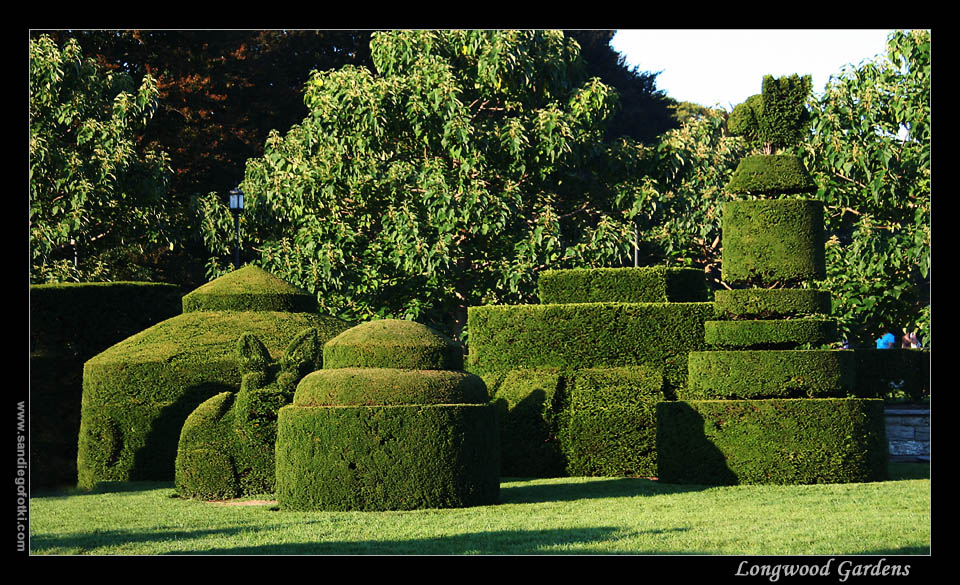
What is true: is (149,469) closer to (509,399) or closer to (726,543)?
(509,399)

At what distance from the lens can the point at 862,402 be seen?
15.6 m

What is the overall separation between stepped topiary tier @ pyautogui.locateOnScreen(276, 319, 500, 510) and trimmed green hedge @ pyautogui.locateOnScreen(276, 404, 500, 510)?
0.04 ft

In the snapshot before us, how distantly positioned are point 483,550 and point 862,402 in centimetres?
771

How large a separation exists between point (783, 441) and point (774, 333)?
1.56 meters

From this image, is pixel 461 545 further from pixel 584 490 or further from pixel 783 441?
pixel 783 441

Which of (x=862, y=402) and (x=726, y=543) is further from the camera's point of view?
(x=862, y=402)

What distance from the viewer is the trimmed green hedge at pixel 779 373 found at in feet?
51.1

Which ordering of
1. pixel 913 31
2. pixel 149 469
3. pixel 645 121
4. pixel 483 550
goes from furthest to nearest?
pixel 645 121, pixel 913 31, pixel 149 469, pixel 483 550

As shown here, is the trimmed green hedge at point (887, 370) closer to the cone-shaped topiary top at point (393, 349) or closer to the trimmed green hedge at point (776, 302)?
the trimmed green hedge at point (776, 302)

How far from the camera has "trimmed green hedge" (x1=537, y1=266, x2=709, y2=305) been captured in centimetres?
1850

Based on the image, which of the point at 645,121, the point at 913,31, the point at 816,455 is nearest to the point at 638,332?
the point at 816,455

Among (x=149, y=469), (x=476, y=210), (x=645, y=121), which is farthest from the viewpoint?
(x=645, y=121)

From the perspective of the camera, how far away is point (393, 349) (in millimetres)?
13492

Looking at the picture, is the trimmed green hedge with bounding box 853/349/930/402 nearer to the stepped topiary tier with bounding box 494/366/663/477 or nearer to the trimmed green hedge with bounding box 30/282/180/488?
the stepped topiary tier with bounding box 494/366/663/477
